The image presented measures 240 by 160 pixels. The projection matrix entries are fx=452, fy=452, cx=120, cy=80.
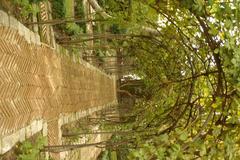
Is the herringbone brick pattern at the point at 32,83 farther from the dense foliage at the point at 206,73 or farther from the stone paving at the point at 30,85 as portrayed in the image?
the dense foliage at the point at 206,73

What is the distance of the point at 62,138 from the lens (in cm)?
691

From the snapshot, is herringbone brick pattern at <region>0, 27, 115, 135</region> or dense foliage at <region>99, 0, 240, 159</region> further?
herringbone brick pattern at <region>0, 27, 115, 135</region>

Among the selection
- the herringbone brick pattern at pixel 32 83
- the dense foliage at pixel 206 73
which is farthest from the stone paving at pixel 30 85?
the dense foliage at pixel 206 73

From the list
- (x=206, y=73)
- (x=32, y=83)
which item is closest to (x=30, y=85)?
(x=32, y=83)

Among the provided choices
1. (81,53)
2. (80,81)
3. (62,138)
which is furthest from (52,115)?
(81,53)

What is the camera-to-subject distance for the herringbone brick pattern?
14.1 feet

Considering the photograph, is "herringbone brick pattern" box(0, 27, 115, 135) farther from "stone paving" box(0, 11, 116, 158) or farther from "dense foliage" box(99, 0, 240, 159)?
"dense foliage" box(99, 0, 240, 159)

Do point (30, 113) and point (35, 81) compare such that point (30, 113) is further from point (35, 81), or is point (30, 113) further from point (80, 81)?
point (80, 81)

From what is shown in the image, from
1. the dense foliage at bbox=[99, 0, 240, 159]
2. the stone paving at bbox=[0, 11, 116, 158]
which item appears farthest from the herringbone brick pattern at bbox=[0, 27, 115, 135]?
the dense foliage at bbox=[99, 0, 240, 159]

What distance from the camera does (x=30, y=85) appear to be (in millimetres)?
5102

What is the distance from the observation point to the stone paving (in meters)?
4.29

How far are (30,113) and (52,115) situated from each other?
1160mm

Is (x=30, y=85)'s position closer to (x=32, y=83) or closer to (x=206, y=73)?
(x=32, y=83)

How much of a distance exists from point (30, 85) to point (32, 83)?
112mm
